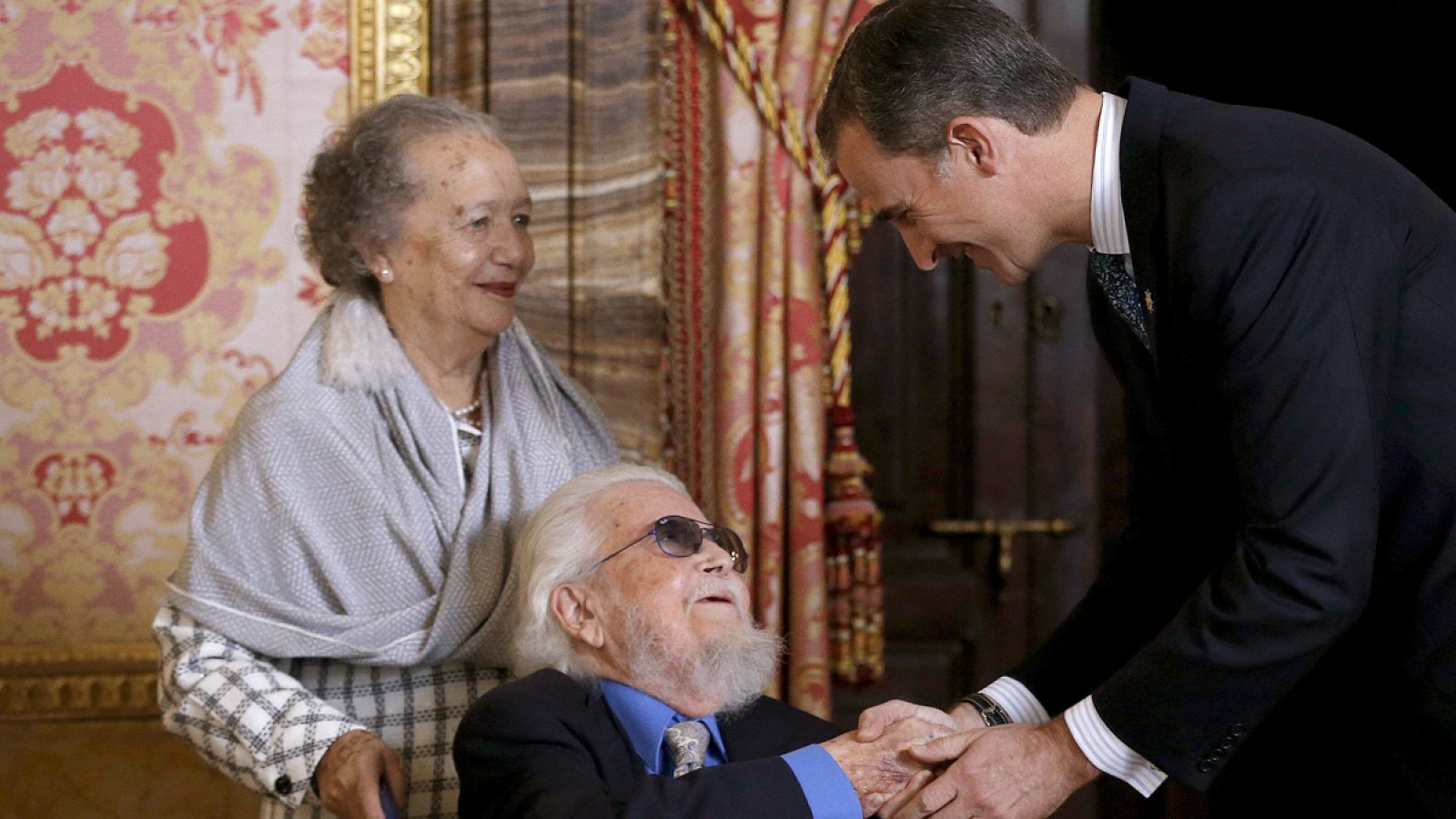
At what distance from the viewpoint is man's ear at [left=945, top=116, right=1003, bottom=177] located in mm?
1743

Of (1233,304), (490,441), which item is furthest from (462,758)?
(1233,304)

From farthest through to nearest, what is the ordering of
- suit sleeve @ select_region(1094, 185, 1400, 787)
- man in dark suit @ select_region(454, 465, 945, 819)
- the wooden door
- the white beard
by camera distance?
the wooden door
the white beard
man in dark suit @ select_region(454, 465, 945, 819)
suit sleeve @ select_region(1094, 185, 1400, 787)

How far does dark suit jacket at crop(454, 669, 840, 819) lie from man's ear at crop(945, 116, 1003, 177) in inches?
32.4

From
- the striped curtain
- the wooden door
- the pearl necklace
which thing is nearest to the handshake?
the pearl necklace

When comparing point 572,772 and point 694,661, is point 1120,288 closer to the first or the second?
point 694,661

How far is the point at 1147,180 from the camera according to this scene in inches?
66.0

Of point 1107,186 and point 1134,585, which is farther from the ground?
point 1107,186

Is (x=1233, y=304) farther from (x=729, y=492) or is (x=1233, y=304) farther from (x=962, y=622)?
(x=962, y=622)

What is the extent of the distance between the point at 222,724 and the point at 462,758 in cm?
48

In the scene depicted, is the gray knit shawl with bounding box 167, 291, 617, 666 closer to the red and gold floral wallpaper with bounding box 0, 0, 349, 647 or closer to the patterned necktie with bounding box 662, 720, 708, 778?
the patterned necktie with bounding box 662, 720, 708, 778

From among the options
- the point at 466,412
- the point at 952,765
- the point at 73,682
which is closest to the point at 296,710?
the point at 466,412

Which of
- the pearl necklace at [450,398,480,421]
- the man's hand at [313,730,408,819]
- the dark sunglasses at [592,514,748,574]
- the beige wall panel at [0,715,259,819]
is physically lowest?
the beige wall panel at [0,715,259,819]

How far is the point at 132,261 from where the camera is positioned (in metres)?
3.08

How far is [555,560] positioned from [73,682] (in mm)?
1536
